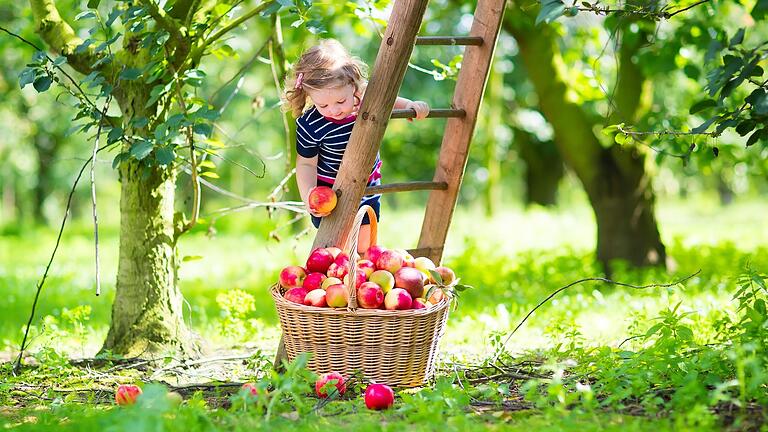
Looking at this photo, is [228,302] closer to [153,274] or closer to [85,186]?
[153,274]

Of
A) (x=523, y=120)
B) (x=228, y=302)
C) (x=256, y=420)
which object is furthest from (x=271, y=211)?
(x=523, y=120)

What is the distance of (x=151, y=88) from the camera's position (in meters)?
3.97

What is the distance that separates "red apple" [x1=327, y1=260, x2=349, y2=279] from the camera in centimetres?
332

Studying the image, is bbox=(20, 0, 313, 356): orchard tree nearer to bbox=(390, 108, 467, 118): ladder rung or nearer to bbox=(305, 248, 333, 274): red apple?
bbox=(390, 108, 467, 118): ladder rung

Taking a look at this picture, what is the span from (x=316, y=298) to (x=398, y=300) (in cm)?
32

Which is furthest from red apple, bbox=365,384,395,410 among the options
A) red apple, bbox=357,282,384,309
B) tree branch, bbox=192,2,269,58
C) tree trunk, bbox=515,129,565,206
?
tree trunk, bbox=515,129,565,206

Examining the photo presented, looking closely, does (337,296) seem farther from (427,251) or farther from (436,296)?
(427,251)

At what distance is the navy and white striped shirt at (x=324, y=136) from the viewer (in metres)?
3.67

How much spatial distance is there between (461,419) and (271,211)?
1917mm

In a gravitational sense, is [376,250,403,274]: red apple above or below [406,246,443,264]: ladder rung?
below

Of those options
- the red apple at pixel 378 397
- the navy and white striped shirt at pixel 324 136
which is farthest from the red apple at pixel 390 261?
the red apple at pixel 378 397

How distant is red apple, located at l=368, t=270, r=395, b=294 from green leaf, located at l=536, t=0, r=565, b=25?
1.14 m

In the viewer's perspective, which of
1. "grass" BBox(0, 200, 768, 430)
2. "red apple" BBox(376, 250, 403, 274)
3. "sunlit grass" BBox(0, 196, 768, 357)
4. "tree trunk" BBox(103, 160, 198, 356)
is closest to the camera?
"grass" BBox(0, 200, 768, 430)

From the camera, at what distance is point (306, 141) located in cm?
370
